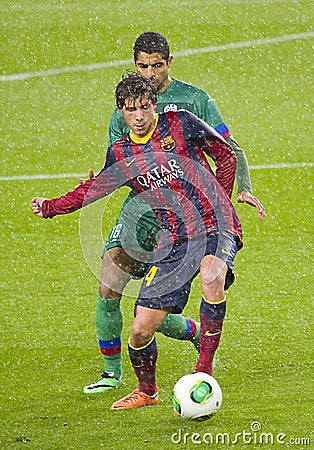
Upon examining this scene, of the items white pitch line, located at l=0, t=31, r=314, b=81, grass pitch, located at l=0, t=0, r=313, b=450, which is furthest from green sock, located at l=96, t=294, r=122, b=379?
white pitch line, located at l=0, t=31, r=314, b=81

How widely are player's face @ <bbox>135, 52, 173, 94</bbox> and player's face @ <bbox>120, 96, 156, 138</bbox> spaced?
0.60 metres

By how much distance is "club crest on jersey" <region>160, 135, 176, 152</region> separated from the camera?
6082 millimetres

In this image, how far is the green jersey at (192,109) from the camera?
21.7ft

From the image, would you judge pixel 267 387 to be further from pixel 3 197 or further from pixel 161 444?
pixel 3 197

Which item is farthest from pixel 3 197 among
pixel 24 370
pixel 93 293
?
pixel 24 370

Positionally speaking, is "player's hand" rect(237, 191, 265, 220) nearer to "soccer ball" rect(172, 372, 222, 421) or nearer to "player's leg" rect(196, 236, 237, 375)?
"player's leg" rect(196, 236, 237, 375)

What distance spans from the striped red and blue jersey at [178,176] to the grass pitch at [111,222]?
40.4 inches

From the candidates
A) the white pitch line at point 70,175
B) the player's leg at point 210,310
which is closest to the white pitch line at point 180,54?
the white pitch line at point 70,175

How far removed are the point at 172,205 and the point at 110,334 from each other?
3.26 feet

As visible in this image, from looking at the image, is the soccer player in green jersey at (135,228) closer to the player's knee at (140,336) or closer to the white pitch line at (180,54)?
the player's knee at (140,336)

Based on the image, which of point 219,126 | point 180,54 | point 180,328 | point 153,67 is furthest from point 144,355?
point 180,54

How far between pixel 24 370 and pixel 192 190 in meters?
1.70

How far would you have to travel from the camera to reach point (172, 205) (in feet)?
20.2

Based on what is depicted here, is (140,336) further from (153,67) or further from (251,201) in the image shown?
(153,67)
